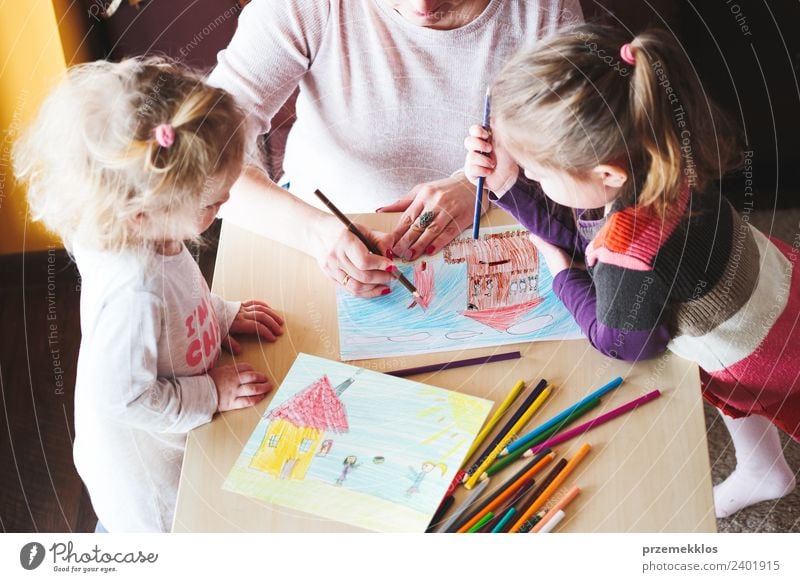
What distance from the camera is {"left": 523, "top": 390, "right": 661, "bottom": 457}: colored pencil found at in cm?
69

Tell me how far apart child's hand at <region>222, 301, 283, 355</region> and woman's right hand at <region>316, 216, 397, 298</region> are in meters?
0.08

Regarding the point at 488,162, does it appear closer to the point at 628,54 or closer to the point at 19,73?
the point at 628,54

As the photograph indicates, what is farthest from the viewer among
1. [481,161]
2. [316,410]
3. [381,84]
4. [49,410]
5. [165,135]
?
[49,410]

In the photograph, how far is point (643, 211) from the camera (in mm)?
741

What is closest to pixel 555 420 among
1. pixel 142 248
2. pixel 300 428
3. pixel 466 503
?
pixel 466 503

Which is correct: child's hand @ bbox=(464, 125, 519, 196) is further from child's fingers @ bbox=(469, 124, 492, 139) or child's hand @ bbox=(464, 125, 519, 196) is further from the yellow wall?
the yellow wall

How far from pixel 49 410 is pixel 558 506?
0.82m

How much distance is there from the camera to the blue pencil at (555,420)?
69 cm

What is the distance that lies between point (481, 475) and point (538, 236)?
0.30 metres

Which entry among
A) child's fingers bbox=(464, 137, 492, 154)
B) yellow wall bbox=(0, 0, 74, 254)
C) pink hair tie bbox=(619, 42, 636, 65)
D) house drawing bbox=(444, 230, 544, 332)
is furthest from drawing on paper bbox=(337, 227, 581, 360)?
yellow wall bbox=(0, 0, 74, 254)

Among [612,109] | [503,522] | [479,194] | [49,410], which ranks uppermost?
[612,109]

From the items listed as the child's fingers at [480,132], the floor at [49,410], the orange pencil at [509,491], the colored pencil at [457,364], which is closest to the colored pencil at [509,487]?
the orange pencil at [509,491]

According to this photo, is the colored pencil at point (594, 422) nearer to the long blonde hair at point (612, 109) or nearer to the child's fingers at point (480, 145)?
the long blonde hair at point (612, 109)

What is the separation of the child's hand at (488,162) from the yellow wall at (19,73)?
0.39 meters
